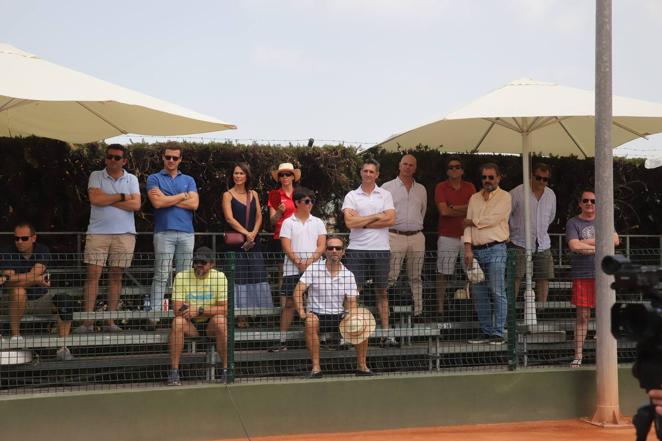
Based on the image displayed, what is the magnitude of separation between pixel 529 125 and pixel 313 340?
3808 mm

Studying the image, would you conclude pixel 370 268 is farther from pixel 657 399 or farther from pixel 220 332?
pixel 657 399

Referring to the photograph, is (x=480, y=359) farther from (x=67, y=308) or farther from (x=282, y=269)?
(x=67, y=308)

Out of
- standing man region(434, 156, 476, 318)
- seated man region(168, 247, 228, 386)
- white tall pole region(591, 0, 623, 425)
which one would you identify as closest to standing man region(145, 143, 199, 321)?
seated man region(168, 247, 228, 386)

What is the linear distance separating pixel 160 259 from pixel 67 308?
99 centimetres

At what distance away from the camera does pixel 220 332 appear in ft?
32.6

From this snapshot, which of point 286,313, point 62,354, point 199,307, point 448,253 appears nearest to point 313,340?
point 286,313

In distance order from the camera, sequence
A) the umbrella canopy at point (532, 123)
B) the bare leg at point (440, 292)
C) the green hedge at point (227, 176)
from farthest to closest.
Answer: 1. the green hedge at point (227, 176)
2. the umbrella canopy at point (532, 123)
3. the bare leg at point (440, 292)

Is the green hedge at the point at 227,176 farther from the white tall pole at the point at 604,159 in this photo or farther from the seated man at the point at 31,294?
the white tall pole at the point at 604,159

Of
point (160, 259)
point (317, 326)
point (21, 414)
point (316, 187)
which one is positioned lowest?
point (21, 414)

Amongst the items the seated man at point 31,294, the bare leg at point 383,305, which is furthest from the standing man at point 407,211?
the seated man at point 31,294

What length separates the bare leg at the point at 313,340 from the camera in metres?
10.1

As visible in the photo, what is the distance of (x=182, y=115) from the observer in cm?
1025

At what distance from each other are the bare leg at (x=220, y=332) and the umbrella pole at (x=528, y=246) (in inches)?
124

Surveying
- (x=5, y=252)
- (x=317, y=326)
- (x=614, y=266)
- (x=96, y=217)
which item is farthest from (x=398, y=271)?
(x=614, y=266)
